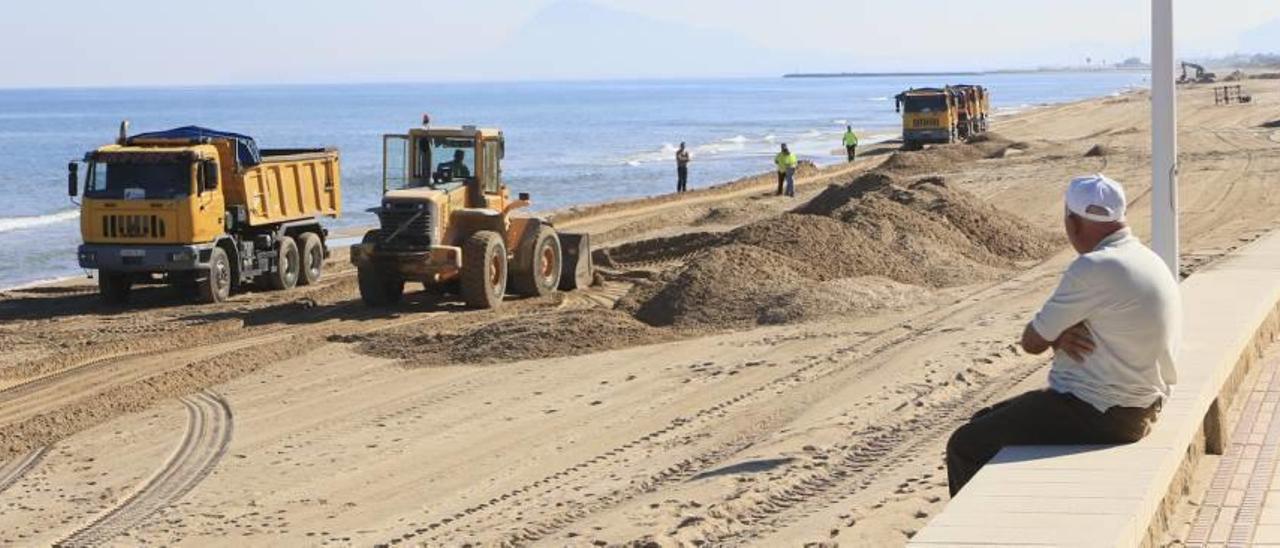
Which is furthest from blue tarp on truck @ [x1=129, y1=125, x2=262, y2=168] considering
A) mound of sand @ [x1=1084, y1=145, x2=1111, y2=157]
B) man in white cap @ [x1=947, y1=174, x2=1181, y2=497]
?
mound of sand @ [x1=1084, y1=145, x2=1111, y2=157]

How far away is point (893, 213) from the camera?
23.1 m

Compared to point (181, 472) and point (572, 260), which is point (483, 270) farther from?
point (181, 472)

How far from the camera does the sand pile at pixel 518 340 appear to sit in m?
17.2

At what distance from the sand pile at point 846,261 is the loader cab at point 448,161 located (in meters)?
2.36

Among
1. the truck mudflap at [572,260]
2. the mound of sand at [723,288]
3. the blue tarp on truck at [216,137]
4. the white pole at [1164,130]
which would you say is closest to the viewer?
the white pole at [1164,130]

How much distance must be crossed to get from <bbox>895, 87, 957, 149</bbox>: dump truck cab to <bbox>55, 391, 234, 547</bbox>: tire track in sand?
4367 centimetres

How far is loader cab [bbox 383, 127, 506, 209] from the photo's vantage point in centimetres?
2130

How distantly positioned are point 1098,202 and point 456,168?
14932 millimetres

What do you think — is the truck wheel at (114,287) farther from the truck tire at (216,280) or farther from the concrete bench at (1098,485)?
the concrete bench at (1098,485)

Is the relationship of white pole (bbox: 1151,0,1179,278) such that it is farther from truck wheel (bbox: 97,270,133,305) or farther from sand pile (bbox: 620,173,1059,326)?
truck wheel (bbox: 97,270,133,305)

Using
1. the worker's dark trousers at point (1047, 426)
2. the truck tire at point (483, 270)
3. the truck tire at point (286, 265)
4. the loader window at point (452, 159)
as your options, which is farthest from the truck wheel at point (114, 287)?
the worker's dark trousers at point (1047, 426)

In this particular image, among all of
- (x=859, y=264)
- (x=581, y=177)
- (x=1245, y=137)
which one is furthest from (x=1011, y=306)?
(x=581, y=177)

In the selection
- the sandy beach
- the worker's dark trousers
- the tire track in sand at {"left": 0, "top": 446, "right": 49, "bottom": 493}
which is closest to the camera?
the worker's dark trousers

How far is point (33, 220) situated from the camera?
46438 millimetres
